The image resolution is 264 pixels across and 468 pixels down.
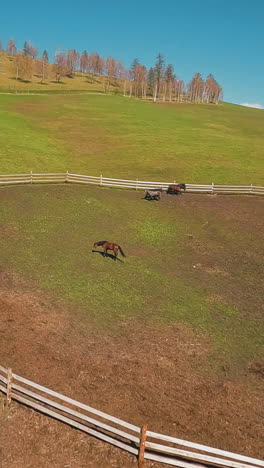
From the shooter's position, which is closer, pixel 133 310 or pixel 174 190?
pixel 133 310

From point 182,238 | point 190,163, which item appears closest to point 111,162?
point 190,163

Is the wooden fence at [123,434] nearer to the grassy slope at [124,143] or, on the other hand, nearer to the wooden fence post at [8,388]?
the wooden fence post at [8,388]

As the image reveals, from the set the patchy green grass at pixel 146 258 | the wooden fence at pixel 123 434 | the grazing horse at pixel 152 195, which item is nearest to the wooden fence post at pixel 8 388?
the wooden fence at pixel 123 434

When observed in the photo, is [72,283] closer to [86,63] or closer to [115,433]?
[115,433]

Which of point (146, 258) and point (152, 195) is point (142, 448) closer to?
point (146, 258)

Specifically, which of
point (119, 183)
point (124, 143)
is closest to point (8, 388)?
point (119, 183)
